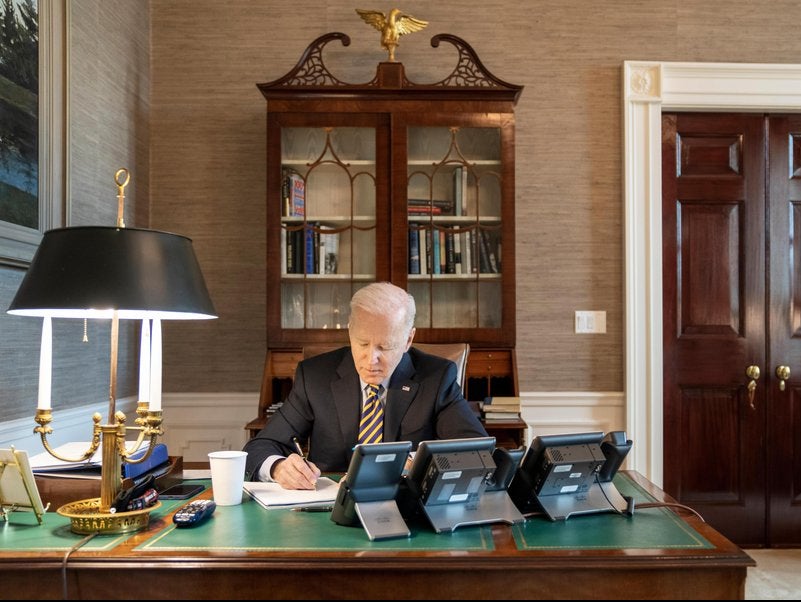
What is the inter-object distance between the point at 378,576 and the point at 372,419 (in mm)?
923

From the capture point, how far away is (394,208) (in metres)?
3.22

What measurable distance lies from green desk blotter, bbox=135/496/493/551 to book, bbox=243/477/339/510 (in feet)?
0.24

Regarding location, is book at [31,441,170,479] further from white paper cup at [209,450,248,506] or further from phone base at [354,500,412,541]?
phone base at [354,500,412,541]

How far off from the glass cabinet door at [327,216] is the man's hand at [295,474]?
1417 millimetres

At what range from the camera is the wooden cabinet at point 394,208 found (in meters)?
3.22

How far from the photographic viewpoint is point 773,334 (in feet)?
12.1

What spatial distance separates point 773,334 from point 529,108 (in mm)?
1582

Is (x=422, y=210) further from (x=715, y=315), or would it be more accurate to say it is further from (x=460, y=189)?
A: (x=715, y=315)

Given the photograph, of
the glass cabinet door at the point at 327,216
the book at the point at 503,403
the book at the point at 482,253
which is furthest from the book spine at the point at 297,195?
the book at the point at 503,403

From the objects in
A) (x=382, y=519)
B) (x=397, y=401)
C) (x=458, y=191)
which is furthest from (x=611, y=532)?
(x=458, y=191)

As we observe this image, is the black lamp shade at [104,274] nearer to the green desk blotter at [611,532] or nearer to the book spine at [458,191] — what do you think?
the green desk blotter at [611,532]

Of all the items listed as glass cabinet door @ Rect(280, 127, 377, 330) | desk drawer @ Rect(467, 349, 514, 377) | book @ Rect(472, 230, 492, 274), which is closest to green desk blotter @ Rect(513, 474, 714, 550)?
desk drawer @ Rect(467, 349, 514, 377)

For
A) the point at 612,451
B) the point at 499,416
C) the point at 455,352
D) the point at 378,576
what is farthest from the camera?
the point at 499,416

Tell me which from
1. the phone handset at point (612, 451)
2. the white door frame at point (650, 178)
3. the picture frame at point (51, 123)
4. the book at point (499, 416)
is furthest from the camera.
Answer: the white door frame at point (650, 178)
